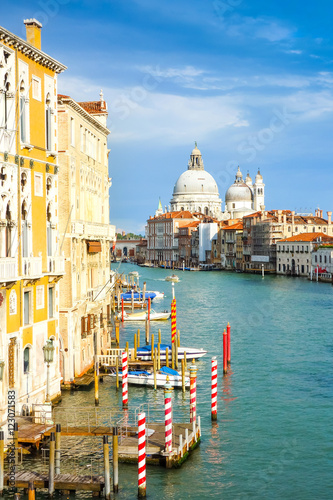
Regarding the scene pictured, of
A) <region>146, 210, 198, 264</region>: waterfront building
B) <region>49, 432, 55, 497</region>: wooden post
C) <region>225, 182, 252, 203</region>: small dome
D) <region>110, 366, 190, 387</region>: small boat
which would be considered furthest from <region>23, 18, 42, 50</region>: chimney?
<region>225, 182, 252, 203</region>: small dome

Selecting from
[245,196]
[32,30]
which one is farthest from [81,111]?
[245,196]

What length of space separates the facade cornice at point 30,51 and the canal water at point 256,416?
6.64 metres

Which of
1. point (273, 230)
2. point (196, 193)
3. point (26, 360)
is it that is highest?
point (196, 193)

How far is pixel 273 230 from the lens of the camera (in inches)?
3364

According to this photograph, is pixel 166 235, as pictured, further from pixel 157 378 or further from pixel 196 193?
pixel 157 378

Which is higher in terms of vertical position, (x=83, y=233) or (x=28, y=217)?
(x=28, y=217)

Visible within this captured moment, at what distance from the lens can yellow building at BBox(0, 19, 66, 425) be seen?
1210cm

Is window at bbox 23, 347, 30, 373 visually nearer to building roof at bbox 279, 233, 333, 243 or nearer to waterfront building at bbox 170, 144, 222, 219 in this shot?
building roof at bbox 279, 233, 333, 243

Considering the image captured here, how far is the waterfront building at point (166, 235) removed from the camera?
121875mm

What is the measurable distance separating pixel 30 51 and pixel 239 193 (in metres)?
124

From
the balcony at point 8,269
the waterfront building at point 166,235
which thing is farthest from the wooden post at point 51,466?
the waterfront building at point 166,235

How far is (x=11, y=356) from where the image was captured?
12383 millimetres

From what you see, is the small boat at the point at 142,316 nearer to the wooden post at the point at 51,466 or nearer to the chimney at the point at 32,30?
the chimney at the point at 32,30

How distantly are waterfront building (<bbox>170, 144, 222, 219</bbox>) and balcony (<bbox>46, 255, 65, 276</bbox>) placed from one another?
125035 mm
